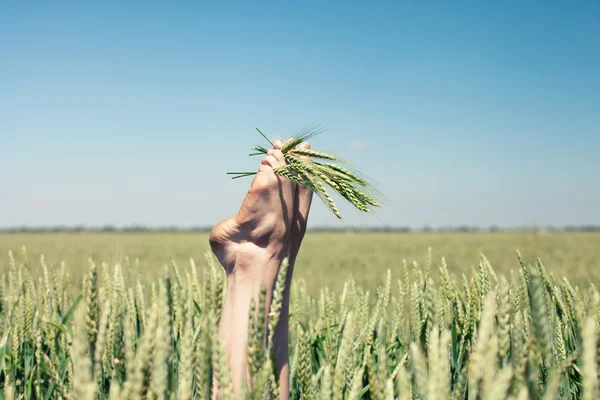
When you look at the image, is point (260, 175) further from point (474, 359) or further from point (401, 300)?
point (401, 300)

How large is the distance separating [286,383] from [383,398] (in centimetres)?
60

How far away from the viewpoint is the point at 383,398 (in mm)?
709

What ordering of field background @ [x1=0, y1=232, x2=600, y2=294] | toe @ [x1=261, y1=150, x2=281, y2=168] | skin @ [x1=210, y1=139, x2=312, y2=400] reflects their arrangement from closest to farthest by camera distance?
1. skin @ [x1=210, y1=139, x2=312, y2=400]
2. toe @ [x1=261, y1=150, x2=281, y2=168]
3. field background @ [x1=0, y1=232, x2=600, y2=294]

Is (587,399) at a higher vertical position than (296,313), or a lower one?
higher

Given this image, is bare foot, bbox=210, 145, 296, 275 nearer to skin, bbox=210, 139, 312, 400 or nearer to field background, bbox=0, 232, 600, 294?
skin, bbox=210, 139, 312, 400

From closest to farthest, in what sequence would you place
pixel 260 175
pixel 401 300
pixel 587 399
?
pixel 587 399
pixel 260 175
pixel 401 300

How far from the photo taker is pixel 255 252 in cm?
127

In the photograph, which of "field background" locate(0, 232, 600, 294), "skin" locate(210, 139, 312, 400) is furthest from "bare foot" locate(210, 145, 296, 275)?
"field background" locate(0, 232, 600, 294)

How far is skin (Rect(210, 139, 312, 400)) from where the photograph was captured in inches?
48.1

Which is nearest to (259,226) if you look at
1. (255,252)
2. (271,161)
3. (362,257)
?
(255,252)

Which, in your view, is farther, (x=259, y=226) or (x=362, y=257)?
(x=362, y=257)

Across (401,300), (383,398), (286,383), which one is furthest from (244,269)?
(401,300)

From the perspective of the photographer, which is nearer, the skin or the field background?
the skin

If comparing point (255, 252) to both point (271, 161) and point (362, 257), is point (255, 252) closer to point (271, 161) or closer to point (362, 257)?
Answer: point (271, 161)
